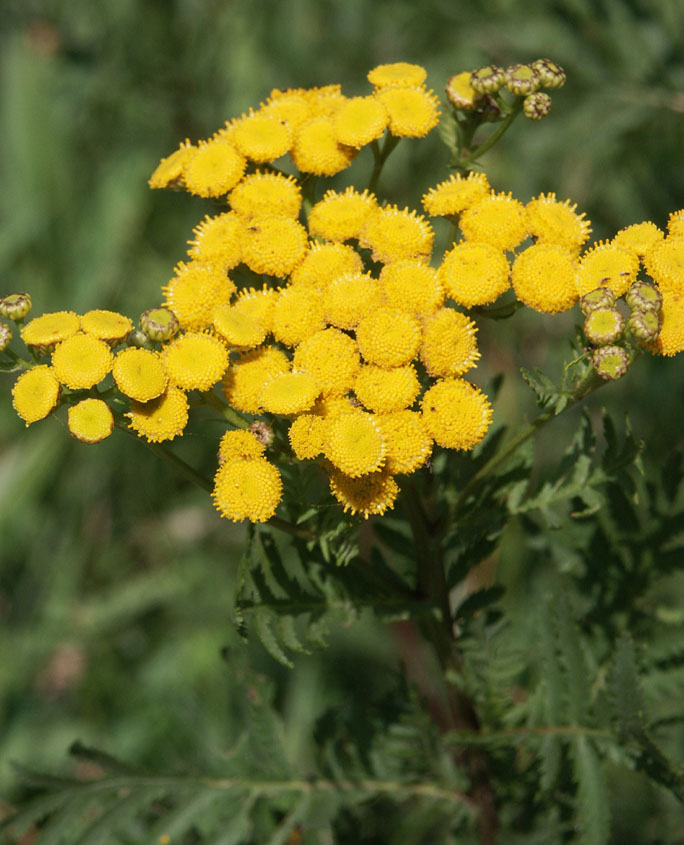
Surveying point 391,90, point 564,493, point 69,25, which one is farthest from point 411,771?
point 69,25

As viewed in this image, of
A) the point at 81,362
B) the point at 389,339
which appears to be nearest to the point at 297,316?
the point at 389,339

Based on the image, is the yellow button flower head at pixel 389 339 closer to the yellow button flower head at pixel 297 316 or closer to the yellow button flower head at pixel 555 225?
the yellow button flower head at pixel 297 316

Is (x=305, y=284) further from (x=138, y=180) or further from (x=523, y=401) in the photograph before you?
(x=138, y=180)

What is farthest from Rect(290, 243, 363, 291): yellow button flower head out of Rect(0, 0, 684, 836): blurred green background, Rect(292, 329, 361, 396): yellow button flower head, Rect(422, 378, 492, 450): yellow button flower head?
Rect(0, 0, 684, 836): blurred green background

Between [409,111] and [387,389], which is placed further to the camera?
[409,111]

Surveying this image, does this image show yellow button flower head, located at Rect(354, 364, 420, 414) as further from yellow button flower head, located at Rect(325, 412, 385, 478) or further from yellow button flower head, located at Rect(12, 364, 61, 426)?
yellow button flower head, located at Rect(12, 364, 61, 426)

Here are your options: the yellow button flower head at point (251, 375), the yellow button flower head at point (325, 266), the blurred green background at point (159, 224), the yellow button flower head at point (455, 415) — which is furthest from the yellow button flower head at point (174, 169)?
the blurred green background at point (159, 224)

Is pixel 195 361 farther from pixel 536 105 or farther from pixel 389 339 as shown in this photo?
pixel 536 105
